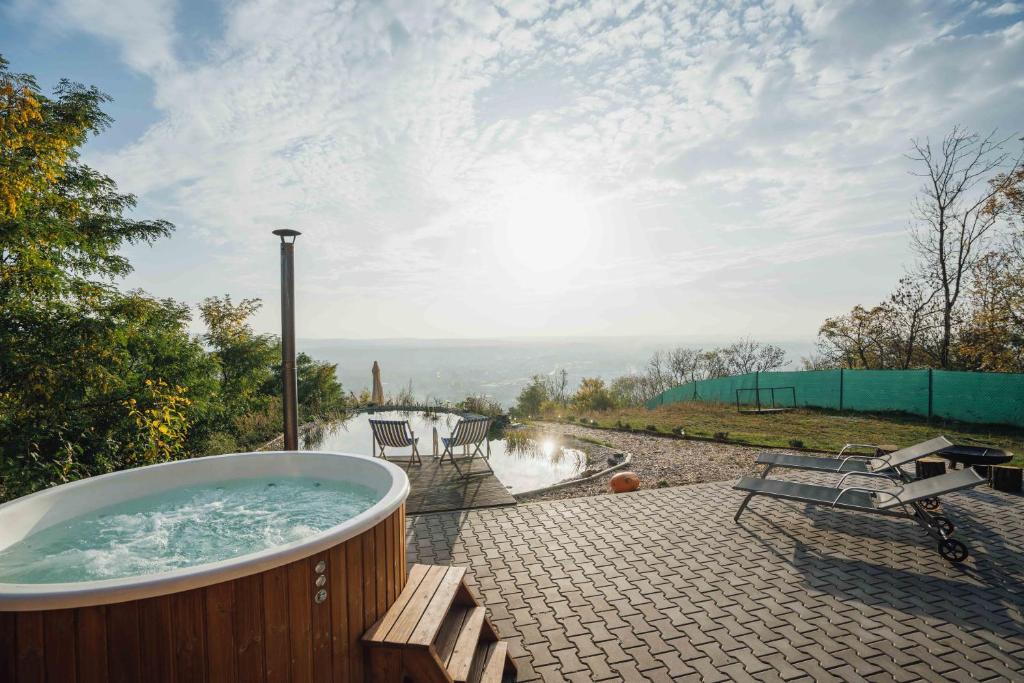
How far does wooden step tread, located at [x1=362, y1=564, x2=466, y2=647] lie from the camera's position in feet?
7.67

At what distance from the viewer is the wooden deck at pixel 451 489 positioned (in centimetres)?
548

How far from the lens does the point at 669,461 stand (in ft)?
25.1

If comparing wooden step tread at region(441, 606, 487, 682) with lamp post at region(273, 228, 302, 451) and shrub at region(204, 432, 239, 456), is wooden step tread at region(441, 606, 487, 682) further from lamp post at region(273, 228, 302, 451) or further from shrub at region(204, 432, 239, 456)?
shrub at region(204, 432, 239, 456)

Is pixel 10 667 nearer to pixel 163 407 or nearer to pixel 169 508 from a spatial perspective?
pixel 169 508

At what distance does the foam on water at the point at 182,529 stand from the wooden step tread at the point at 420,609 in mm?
1054

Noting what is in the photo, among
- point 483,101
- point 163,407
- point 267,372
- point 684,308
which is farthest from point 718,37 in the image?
point 684,308

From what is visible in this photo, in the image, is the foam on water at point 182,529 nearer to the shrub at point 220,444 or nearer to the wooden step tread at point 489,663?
the wooden step tread at point 489,663

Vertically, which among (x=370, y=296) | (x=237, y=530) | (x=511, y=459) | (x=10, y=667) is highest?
(x=370, y=296)

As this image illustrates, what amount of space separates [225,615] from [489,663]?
1347 mm

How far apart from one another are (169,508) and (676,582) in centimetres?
388

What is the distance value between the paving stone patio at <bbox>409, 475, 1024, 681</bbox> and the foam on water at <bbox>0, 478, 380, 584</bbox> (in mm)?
957

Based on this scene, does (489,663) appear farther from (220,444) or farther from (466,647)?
(220,444)

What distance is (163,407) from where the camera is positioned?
6375 mm

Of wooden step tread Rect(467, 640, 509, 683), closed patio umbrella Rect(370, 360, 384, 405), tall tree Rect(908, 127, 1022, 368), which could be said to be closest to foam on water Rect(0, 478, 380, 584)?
wooden step tread Rect(467, 640, 509, 683)
